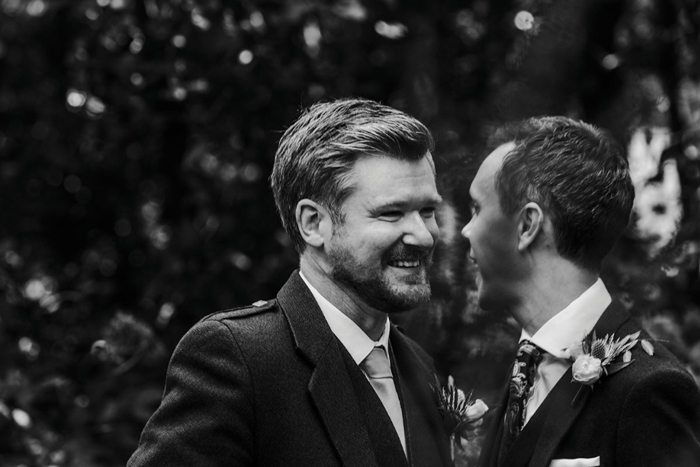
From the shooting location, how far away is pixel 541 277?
2602 mm

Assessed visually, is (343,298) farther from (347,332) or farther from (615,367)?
(615,367)

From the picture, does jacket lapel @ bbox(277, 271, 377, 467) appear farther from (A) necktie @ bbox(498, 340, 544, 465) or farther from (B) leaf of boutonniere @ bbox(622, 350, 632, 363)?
(B) leaf of boutonniere @ bbox(622, 350, 632, 363)

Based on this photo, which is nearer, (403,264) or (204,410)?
(204,410)

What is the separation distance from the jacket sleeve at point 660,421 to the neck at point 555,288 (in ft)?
1.15

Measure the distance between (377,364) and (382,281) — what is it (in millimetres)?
273

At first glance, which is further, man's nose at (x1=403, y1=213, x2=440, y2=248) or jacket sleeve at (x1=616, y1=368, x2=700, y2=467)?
man's nose at (x1=403, y1=213, x2=440, y2=248)

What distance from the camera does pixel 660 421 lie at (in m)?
2.24

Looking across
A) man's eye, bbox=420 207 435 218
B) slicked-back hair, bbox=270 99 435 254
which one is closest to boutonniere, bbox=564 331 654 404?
man's eye, bbox=420 207 435 218

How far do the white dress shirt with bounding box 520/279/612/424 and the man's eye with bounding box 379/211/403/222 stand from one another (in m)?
0.51

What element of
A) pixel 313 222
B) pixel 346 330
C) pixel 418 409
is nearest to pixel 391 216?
pixel 313 222

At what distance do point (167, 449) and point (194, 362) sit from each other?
0.71ft

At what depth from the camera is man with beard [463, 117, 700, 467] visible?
7.49 feet

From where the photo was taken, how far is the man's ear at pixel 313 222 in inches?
100.0


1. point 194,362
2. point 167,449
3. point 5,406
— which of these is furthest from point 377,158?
point 5,406
